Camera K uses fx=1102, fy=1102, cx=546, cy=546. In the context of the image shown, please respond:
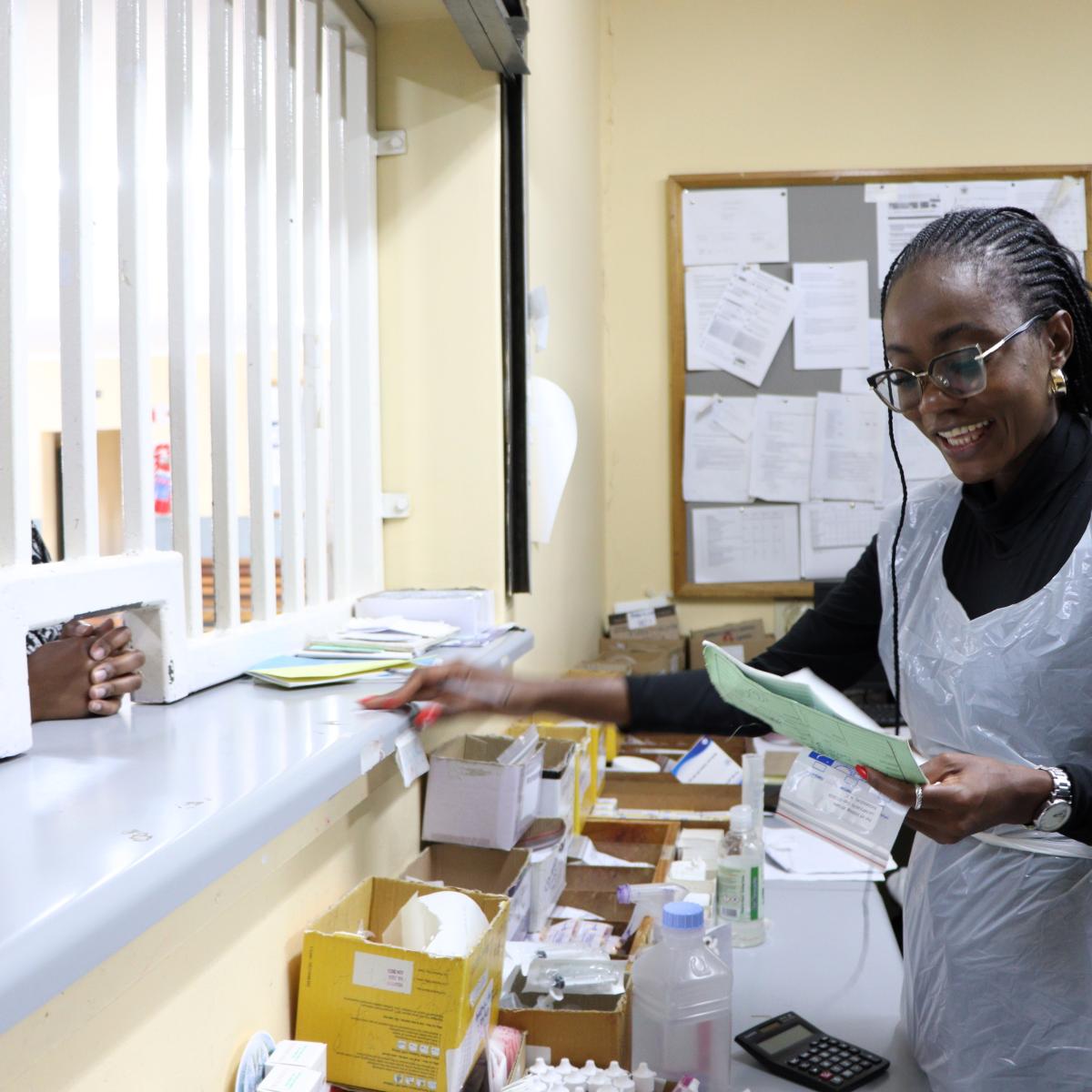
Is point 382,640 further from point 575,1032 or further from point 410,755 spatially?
point 575,1032

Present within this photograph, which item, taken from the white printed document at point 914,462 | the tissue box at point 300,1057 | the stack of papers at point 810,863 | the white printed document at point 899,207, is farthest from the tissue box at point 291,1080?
the white printed document at point 899,207

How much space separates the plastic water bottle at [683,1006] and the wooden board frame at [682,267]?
7.08 ft

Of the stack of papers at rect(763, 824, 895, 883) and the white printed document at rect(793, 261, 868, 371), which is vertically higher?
the white printed document at rect(793, 261, 868, 371)

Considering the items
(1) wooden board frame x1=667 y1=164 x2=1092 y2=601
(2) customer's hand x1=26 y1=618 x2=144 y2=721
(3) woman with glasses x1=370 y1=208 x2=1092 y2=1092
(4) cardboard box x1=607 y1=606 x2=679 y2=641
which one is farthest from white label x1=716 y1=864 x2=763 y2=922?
(1) wooden board frame x1=667 y1=164 x2=1092 y2=601

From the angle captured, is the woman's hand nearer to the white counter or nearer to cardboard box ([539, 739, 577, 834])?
the white counter

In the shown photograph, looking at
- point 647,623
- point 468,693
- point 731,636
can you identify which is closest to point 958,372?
point 468,693

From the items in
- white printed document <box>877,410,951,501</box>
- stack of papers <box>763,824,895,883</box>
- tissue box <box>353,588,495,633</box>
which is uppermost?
white printed document <box>877,410,951,501</box>

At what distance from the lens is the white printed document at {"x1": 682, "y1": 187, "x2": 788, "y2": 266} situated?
3326 mm

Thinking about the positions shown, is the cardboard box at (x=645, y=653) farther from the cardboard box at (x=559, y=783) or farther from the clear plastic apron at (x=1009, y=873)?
the clear plastic apron at (x=1009, y=873)

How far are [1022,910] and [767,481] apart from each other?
7.50 feet

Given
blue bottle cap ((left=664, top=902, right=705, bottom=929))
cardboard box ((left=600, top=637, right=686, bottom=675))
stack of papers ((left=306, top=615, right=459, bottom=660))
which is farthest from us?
cardboard box ((left=600, top=637, right=686, bottom=675))

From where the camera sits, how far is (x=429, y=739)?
156cm

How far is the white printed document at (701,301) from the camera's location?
3.35 meters

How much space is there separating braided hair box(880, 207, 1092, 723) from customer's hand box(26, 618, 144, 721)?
84cm
